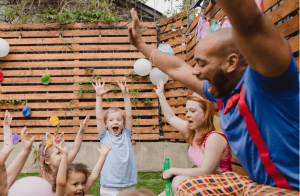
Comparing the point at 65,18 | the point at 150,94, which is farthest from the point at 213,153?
the point at 65,18

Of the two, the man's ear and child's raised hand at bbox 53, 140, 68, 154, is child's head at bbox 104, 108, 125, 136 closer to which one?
child's raised hand at bbox 53, 140, 68, 154

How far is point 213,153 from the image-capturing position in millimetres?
1528

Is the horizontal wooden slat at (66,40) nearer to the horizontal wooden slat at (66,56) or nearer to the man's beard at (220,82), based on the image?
the horizontal wooden slat at (66,56)

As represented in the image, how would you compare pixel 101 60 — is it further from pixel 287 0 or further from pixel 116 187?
pixel 287 0

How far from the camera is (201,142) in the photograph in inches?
76.1

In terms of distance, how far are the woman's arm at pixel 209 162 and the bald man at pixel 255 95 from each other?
30cm

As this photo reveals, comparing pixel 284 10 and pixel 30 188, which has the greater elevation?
pixel 284 10

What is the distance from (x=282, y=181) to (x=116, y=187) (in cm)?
207

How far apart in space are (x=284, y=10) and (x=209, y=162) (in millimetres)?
1275

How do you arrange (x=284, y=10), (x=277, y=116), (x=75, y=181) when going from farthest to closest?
(x=75, y=181), (x=284, y=10), (x=277, y=116)

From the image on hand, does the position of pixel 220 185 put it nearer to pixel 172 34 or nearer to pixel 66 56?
pixel 172 34

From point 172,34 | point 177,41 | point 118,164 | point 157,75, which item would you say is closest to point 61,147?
point 118,164

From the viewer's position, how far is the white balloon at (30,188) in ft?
6.22

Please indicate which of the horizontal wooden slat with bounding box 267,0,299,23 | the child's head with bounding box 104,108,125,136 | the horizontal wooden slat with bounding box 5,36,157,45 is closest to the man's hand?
the horizontal wooden slat with bounding box 267,0,299,23
